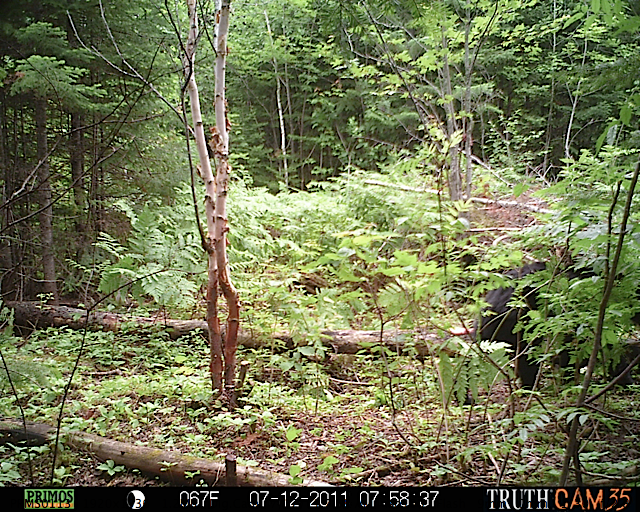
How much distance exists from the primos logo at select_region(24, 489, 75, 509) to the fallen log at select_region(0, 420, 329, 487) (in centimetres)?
50

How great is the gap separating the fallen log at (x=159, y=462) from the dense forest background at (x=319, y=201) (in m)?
0.12

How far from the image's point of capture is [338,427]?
3088 mm

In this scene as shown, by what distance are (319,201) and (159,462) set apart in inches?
207

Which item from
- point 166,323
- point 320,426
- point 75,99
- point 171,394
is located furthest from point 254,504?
point 75,99

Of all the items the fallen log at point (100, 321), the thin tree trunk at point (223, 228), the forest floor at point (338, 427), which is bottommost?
the forest floor at point (338, 427)

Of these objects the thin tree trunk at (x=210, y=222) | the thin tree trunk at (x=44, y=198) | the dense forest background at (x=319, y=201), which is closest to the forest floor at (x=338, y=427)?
the dense forest background at (x=319, y=201)

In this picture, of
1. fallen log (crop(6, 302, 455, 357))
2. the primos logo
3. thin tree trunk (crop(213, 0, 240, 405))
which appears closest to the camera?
the primos logo

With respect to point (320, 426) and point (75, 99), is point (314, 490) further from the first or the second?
point (75, 99)

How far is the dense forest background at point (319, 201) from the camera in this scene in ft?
6.93

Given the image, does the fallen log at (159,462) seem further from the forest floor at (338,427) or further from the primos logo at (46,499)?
the primos logo at (46,499)

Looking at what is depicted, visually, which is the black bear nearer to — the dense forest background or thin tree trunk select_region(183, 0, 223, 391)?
the dense forest background

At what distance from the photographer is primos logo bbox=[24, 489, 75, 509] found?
198 cm

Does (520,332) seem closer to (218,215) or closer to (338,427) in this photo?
(338,427)

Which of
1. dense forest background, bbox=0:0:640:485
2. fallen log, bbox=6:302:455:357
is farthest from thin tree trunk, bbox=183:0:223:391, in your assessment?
fallen log, bbox=6:302:455:357
